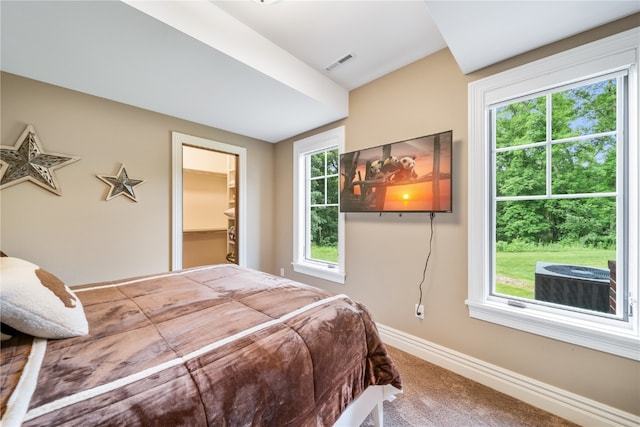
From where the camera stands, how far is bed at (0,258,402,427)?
2.10ft

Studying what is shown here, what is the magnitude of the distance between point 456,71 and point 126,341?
2699 millimetres

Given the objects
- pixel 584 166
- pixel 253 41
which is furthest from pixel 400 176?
pixel 253 41

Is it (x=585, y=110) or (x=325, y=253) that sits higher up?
(x=585, y=110)

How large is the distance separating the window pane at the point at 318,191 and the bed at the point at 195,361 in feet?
6.12

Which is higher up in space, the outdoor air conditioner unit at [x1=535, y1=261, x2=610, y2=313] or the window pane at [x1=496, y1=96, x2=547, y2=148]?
the window pane at [x1=496, y1=96, x2=547, y2=148]

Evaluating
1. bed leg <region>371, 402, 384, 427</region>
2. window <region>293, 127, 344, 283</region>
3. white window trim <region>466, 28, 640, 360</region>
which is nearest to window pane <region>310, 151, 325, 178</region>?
window <region>293, 127, 344, 283</region>

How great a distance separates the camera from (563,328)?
1.54 metres

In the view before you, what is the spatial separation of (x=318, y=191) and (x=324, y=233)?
1.89ft

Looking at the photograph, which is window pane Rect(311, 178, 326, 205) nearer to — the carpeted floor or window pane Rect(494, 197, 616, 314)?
window pane Rect(494, 197, 616, 314)

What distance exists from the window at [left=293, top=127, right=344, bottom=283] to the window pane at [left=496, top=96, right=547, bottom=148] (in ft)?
4.85

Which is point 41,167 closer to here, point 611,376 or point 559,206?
point 559,206

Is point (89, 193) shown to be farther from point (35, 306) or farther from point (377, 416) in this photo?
point (377, 416)

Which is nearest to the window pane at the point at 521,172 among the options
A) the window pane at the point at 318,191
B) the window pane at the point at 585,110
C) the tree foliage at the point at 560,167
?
the tree foliage at the point at 560,167

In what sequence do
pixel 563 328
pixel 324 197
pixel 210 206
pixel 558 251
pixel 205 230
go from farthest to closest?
pixel 210 206 < pixel 205 230 < pixel 324 197 < pixel 558 251 < pixel 563 328
